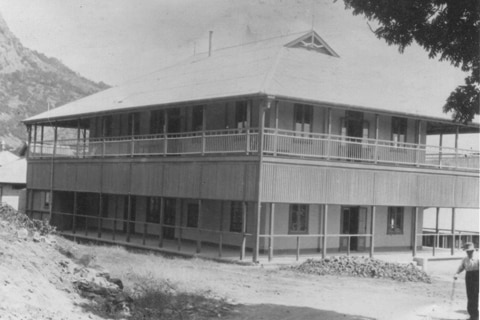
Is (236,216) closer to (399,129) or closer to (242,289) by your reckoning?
(399,129)

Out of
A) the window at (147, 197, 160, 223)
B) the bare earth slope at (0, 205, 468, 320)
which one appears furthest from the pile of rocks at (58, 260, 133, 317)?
the window at (147, 197, 160, 223)

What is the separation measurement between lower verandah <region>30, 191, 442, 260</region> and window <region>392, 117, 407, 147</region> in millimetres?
3444

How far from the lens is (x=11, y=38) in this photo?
11862 centimetres

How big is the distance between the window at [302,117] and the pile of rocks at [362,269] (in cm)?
682

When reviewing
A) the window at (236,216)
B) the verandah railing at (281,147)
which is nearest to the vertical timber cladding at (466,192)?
the verandah railing at (281,147)

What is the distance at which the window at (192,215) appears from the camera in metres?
30.9

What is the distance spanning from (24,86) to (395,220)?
91096mm

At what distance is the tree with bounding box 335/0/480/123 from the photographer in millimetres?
13594

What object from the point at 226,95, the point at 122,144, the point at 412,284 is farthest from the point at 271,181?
the point at 122,144

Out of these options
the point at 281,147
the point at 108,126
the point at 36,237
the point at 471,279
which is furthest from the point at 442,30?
the point at 108,126

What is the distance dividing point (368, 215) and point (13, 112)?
8211cm

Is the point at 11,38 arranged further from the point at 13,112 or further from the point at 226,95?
the point at 226,95

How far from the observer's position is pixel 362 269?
901 inches

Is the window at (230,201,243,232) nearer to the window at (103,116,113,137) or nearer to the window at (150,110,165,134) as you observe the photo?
the window at (150,110,165,134)
